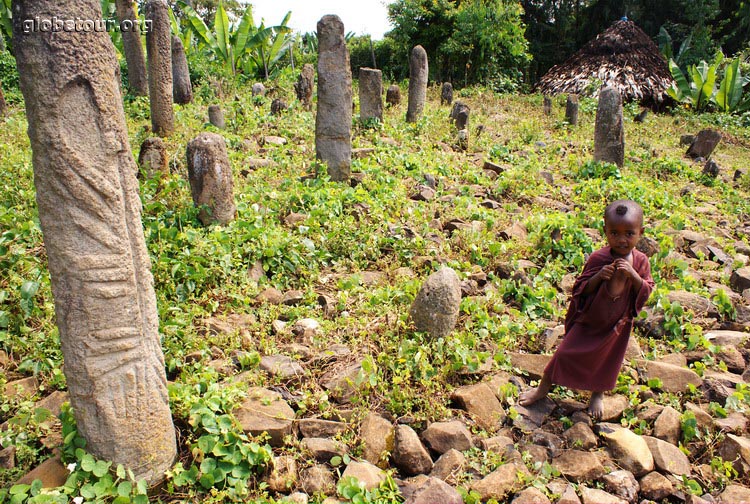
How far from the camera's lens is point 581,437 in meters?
3.50

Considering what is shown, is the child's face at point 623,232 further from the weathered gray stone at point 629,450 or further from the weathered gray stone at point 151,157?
the weathered gray stone at point 151,157

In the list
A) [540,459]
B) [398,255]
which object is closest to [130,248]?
[540,459]

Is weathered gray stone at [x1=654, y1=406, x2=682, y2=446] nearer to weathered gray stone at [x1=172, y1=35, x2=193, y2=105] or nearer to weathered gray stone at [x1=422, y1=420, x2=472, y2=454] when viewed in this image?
weathered gray stone at [x1=422, y1=420, x2=472, y2=454]

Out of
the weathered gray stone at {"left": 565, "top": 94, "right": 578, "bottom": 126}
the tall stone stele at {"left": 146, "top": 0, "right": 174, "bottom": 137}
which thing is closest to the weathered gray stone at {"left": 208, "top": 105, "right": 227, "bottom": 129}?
the tall stone stele at {"left": 146, "top": 0, "right": 174, "bottom": 137}

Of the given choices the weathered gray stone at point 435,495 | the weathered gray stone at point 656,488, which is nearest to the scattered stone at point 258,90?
the weathered gray stone at point 435,495

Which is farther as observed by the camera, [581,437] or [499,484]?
[581,437]

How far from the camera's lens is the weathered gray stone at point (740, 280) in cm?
574

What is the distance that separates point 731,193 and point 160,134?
9.55m

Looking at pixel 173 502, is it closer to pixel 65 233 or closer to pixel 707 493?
pixel 65 233

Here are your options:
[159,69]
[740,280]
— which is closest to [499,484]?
[740,280]

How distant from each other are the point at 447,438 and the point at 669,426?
150 cm

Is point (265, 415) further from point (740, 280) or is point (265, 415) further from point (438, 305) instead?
point (740, 280)

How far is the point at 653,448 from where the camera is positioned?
3.39 meters

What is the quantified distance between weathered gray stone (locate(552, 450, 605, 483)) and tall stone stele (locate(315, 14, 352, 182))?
17.3ft
